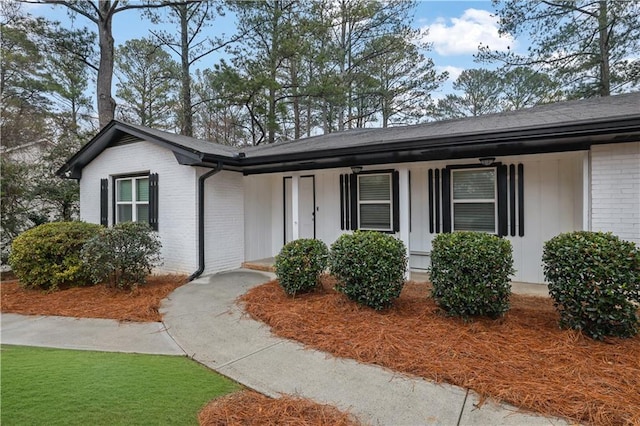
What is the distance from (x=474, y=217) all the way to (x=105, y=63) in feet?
44.1

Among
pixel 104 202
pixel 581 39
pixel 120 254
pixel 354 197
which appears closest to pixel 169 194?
pixel 120 254

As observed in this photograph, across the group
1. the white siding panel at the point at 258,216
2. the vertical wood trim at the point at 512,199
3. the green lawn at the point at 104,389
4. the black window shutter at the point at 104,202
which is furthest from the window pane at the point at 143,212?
the vertical wood trim at the point at 512,199

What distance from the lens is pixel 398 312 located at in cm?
452

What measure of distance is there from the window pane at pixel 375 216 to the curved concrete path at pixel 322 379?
368 cm

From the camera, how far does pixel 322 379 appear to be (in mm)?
2928

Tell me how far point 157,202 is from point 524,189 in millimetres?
7656

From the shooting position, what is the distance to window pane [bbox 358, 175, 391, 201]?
7176 mm

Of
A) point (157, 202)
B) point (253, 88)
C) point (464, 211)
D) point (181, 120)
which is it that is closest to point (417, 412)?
point (464, 211)

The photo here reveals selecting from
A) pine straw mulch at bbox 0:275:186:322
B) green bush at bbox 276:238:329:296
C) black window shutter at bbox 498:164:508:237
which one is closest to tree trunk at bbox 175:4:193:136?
pine straw mulch at bbox 0:275:186:322

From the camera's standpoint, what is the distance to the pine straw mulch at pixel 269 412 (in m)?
2.32

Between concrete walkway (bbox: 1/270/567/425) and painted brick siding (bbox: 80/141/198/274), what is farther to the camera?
painted brick siding (bbox: 80/141/198/274)

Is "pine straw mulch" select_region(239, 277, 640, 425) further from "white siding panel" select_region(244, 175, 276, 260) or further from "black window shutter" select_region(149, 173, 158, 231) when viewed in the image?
"black window shutter" select_region(149, 173, 158, 231)

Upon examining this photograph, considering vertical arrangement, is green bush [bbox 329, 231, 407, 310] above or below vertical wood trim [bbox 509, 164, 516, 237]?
below

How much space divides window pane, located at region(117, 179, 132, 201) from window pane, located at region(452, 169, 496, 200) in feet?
25.2
